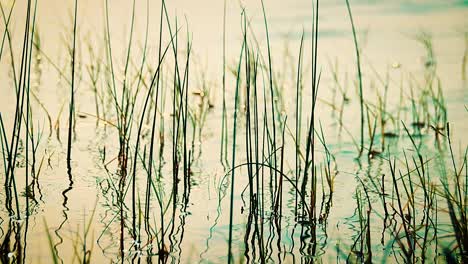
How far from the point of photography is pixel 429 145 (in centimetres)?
279

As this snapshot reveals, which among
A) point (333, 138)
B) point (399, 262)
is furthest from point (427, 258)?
point (333, 138)

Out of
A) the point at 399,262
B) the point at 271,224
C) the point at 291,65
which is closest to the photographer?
the point at 399,262

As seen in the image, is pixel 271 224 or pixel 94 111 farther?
pixel 94 111

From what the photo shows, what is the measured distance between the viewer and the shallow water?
5.47 feet

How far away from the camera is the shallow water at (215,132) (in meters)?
1.67

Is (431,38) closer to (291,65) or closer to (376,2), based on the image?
(376,2)

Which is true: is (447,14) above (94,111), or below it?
above

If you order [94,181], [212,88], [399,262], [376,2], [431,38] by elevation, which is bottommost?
[399,262]

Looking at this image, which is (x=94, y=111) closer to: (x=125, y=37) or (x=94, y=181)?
(x=125, y=37)

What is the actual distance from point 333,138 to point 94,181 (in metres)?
1.13

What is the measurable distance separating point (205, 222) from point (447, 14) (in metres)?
2.21

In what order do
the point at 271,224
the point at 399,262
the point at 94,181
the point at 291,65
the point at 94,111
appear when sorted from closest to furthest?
1. the point at 399,262
2. the point at 271,224
3. the point at 94,181
4. the point at 94,111
5. the point at 291,65

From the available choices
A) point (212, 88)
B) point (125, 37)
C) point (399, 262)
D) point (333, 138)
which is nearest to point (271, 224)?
point (399, 262)

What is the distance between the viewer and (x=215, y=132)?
313 cm
